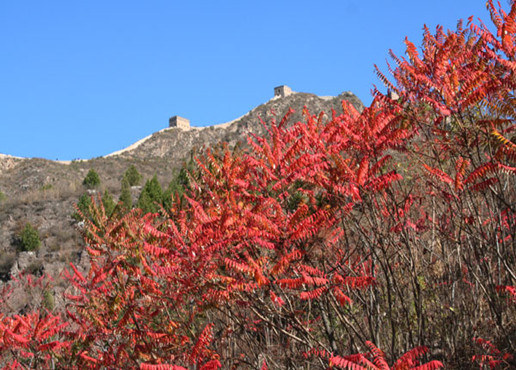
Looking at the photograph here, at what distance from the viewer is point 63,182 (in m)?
41.2

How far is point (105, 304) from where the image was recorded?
4.96 m

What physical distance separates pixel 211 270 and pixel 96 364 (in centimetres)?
223

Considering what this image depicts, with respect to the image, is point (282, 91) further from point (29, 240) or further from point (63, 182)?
point (29, 240)

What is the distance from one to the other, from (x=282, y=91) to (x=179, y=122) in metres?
18.2

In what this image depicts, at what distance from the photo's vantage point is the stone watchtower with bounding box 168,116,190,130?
7919 centimetres

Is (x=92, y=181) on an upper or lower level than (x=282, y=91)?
lower

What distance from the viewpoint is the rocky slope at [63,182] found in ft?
82.9

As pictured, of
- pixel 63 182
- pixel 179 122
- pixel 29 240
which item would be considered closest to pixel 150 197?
pixel 29 240

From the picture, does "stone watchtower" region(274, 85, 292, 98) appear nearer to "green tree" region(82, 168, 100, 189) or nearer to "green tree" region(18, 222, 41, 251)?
"green tree" region(82, 168, 100, 189)

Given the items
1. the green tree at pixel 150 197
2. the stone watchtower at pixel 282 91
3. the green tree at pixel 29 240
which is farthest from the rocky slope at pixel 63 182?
the green tree at pixel 150 197

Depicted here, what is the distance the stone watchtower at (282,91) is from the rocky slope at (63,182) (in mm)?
1700

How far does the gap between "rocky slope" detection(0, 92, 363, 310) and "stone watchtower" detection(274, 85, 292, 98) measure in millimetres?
1700

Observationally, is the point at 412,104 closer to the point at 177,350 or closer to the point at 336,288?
the point at 336,288

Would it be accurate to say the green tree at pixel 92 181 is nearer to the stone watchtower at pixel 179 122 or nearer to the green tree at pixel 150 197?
the green tree at pixel 150 197
